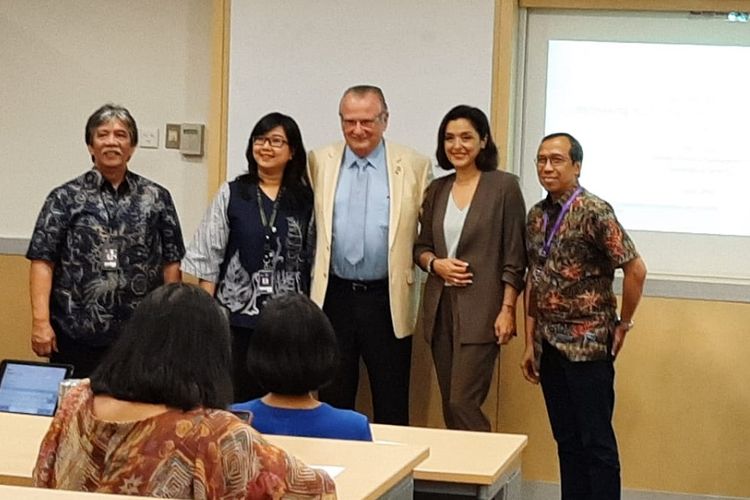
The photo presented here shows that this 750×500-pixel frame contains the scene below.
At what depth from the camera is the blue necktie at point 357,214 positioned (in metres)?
5.13

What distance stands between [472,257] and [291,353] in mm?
2072

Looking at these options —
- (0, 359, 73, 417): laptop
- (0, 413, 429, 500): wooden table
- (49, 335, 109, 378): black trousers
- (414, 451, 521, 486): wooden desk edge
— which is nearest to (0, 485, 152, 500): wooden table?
(0, 413, 429, 500): wooden table

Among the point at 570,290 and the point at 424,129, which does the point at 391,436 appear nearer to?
the point at 570,290

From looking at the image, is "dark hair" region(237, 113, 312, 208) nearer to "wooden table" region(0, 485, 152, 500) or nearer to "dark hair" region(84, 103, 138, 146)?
"dark hair" region(84, 103, 138, 146)

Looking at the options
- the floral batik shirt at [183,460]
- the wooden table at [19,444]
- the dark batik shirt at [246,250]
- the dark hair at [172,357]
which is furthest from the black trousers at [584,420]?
the dark hair at [172,357]

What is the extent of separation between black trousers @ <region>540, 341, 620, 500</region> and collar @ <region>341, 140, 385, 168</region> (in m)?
1.01

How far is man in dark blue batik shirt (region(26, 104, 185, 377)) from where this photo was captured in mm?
5016

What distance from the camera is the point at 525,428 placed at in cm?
577

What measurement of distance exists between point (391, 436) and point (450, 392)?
1399 mm

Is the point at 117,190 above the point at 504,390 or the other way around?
above

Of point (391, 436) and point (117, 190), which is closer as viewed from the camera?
point (391, 436)

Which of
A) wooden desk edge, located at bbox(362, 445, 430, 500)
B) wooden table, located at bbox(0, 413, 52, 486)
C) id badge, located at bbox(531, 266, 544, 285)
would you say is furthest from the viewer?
id badge, located at bbox(531, 266, 544, 285)

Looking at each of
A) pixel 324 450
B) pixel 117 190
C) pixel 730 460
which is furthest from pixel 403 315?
pixel 324 450

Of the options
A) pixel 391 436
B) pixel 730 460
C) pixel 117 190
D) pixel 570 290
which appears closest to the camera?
pixel 391 436
